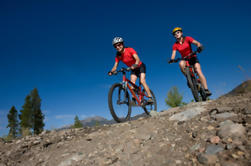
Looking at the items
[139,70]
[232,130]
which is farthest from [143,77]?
[232,130]

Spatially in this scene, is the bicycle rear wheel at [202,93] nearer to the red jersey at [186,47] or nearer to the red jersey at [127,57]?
the red jersey at [186,47]

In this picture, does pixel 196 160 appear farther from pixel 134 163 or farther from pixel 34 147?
pixel 34 147

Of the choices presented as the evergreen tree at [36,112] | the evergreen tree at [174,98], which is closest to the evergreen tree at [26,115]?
the evergreen tree at [36,112]

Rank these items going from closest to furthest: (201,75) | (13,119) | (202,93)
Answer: (201,75) → (202,93) → (13,119)

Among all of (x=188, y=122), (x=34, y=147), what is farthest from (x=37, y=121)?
(x=188, y=122)

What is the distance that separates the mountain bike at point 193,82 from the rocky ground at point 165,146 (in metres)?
2.73

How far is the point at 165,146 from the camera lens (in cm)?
212

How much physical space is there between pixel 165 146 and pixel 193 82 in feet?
14.0

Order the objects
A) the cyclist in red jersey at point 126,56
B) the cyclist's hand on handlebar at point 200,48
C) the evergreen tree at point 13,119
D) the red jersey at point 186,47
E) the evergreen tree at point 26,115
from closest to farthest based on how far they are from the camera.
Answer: the cyclist's hand on handlebar at point 200,48 < the cyclist in red jersey at point 126,56 < the red jersey at point 186,47 < the evergreen tree at point 26,115 < the evergreen tree at point 13,119

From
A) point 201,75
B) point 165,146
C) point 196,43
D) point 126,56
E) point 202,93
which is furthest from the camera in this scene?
point 202,93

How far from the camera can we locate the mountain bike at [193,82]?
18.5 ft

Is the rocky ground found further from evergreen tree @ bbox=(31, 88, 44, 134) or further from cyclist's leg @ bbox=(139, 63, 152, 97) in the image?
evergreen tree @ bbox=(31, 88, 44, 134)

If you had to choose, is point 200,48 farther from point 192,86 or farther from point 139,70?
point 139,70

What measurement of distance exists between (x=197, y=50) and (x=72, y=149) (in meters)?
4.97
